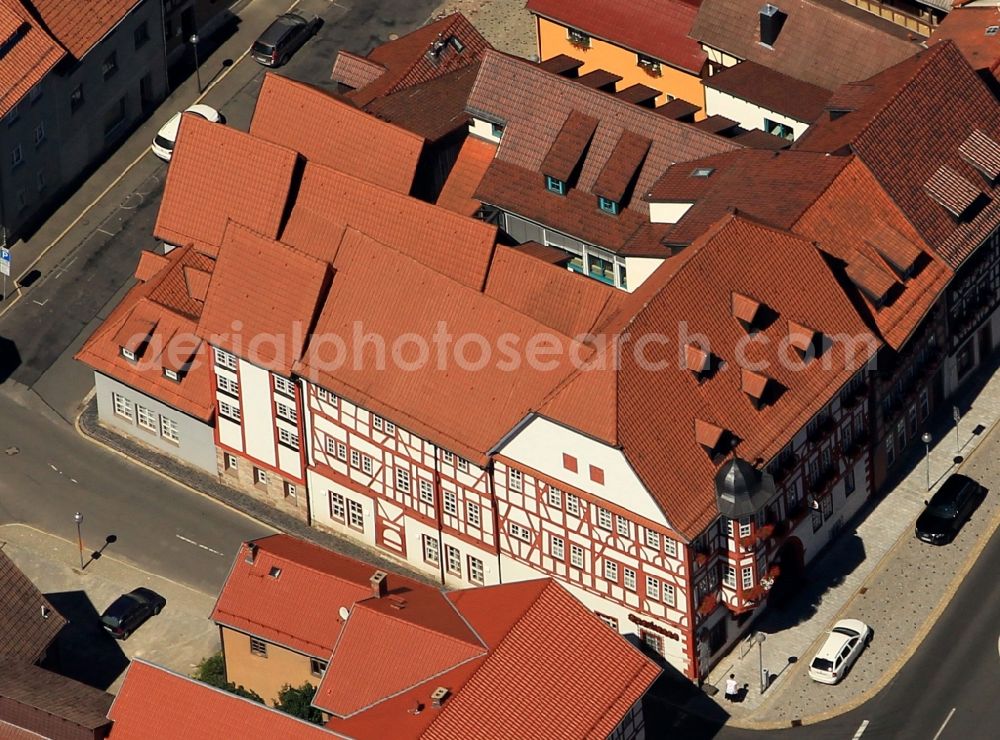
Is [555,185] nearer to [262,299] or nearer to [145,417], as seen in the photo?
[262,299]

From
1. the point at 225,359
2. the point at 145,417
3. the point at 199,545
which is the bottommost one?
the point at 199,545

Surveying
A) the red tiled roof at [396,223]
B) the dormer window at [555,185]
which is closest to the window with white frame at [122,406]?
the red tiled roof at [396,223]

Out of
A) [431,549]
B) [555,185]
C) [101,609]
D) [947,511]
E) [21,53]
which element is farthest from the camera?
[21,53]

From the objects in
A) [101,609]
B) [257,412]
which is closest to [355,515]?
[257,412]

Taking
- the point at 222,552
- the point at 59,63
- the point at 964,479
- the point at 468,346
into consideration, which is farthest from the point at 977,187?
the point at 59,63

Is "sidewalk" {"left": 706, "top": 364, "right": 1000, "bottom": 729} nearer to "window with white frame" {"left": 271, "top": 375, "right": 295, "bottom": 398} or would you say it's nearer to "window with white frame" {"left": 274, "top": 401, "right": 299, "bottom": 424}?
"window with white frame" {"left": 274, "top": 401, "right": 299, "bottom": 424}

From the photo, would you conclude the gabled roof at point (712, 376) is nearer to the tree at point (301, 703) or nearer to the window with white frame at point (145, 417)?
the tree at point (301, 703)
